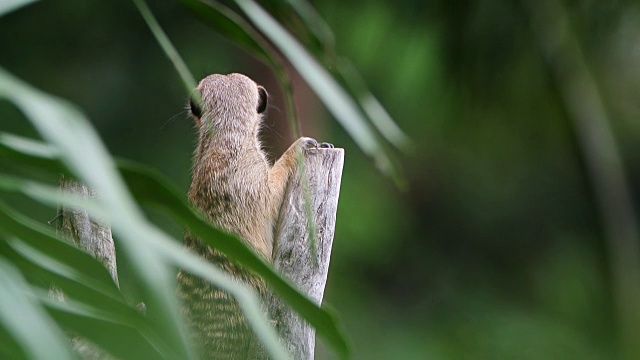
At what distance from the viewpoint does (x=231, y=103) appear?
2.24 metres

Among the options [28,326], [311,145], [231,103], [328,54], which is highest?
[231,103]

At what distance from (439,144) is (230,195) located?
10.5ft

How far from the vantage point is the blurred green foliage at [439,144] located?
11.2ft

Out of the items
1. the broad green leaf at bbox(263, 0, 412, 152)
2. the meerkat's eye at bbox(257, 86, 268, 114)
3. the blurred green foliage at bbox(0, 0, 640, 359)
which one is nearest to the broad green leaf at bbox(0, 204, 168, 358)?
the broad green leaf at bbox(263, 0, 412, 152)

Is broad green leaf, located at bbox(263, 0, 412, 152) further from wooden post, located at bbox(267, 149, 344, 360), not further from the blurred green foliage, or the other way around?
the blurred green foliage

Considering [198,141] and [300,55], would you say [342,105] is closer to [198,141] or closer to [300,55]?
[300,55]

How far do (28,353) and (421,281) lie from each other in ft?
17.8

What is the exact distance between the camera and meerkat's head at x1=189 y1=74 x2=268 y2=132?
221 centimetres

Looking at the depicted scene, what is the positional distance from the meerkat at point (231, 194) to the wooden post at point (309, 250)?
0.17 feet

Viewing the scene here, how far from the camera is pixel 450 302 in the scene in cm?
576

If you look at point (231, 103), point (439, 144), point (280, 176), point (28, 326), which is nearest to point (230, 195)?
point (280, 176)

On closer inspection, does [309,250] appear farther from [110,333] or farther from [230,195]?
[110,333]

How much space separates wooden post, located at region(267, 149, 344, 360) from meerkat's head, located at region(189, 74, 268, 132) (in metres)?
0.46

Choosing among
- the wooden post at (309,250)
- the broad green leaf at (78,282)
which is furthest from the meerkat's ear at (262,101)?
the broad green leaf at (78,282)
